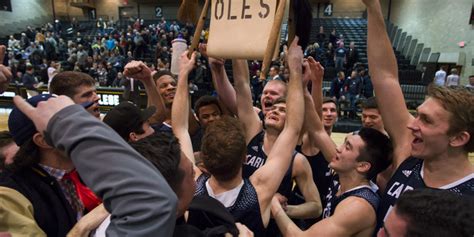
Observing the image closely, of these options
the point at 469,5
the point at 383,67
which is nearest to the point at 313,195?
the point at 383,67

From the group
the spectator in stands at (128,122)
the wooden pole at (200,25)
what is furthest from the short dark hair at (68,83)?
the wooden pole at (200,25)

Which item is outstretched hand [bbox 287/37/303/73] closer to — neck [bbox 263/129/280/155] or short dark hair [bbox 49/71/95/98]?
neck [bbox 263/129/280/155]

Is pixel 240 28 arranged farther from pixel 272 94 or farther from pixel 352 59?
pixel 352 59

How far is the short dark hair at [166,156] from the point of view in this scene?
1.07 m

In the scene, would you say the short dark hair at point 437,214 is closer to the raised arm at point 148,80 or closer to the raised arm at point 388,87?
the raised arm at point 388,87

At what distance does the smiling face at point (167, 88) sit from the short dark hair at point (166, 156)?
78.4 inches

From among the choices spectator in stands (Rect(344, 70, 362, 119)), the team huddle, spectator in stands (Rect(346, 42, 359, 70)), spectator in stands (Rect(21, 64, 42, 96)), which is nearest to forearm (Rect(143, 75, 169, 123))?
the team huddle

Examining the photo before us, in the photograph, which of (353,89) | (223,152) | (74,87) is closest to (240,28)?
(223,152)

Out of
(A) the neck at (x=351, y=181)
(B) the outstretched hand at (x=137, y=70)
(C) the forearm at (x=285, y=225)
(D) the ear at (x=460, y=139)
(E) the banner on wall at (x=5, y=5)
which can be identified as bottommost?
(C) the forearm at (x=285, y=225)

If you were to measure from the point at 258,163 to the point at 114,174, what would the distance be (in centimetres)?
170

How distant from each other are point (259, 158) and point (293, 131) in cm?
56

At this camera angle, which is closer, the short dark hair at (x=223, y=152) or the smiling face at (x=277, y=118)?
the short dark hair at (x=223, y=152)

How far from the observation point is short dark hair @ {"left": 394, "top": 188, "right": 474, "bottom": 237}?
39.5 inches

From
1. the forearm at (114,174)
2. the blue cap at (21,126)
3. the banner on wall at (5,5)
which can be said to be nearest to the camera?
the forearm at (114,174)
